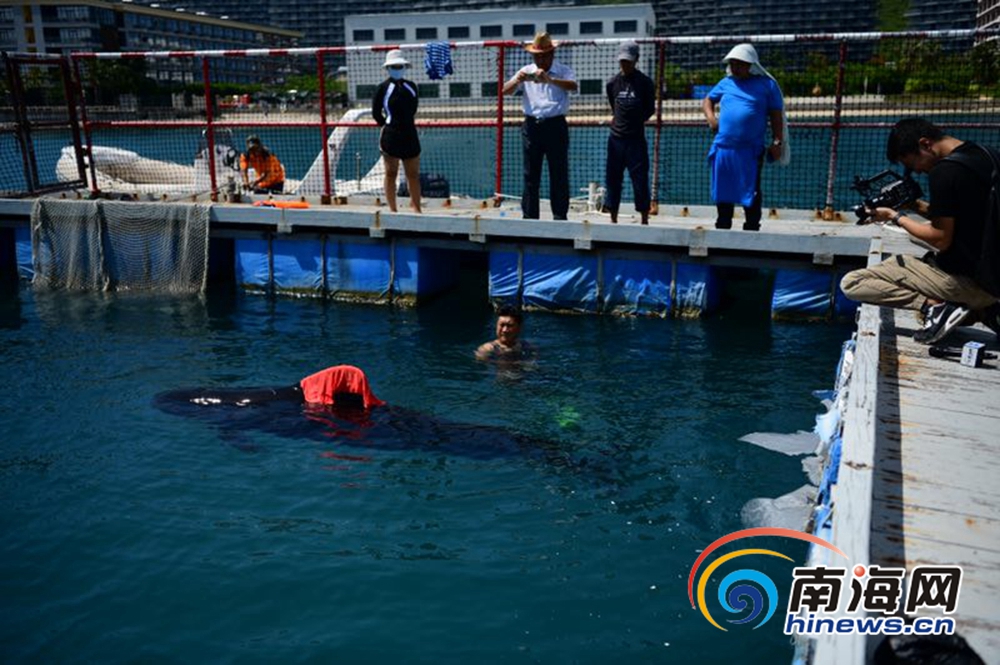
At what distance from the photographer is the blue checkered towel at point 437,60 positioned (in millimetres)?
12278

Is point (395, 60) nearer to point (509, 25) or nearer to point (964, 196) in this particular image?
point (964, 196)

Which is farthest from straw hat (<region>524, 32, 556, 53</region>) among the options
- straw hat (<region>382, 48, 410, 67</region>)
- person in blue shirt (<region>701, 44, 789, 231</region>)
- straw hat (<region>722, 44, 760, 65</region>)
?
straw hat (<region>722, 44, 760, 65</region>)

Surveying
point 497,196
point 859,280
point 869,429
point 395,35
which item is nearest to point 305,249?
point 497,196

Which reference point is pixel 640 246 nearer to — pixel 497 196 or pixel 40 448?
pixel 497 196

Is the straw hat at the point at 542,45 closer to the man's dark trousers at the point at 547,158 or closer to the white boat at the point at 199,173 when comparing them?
the man's dark trousers at the point at 547,158

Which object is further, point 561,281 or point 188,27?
point 188,27

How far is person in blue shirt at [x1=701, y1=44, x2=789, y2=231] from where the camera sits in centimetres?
991

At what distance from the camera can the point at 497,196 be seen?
13367 millimetres

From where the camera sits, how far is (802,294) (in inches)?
437

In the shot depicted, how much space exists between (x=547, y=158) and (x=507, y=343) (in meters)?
3.17

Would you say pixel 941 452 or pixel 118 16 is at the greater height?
pixel 118 16

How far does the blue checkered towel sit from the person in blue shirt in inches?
158

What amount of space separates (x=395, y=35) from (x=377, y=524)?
3965 inches
